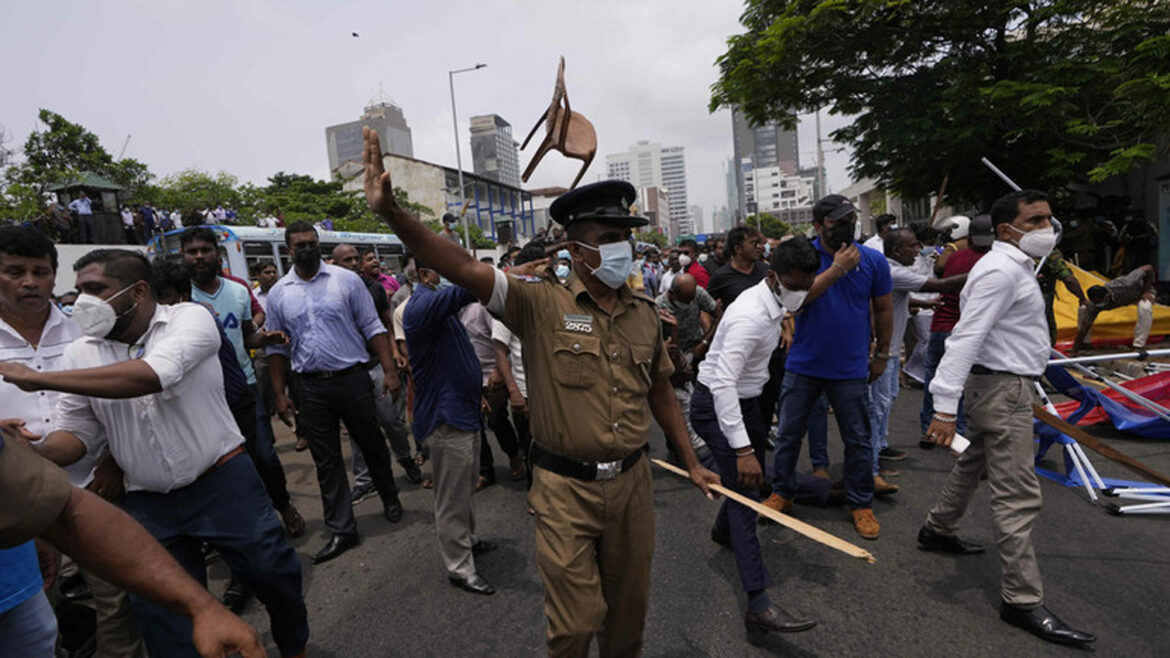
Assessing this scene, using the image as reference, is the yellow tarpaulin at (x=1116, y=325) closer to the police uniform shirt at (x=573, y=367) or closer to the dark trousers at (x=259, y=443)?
the police uniform shirt at (x=573, y=367)

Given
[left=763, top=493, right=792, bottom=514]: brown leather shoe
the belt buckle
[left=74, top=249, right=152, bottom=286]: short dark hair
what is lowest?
[left=763, top=493, right=792, bottom=514]: brown leather shoe

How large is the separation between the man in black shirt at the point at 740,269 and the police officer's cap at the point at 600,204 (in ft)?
10.3

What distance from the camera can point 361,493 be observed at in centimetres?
500

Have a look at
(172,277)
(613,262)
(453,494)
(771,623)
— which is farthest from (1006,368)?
(172,277)

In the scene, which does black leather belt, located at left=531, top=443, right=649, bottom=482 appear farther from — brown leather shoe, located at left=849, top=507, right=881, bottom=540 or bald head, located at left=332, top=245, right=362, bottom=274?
bald head, located at left=332, top=245, right=362, bottom=274

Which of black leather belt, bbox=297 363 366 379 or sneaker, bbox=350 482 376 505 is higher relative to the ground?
black leather belt, bbox=297 363 366 379

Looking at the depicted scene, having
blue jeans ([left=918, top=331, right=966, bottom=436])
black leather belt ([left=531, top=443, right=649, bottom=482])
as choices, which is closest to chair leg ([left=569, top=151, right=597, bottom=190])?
black leather belt ([left=531, top=443, right=649, bottom=482])

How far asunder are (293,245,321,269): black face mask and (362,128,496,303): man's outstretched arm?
259 cm

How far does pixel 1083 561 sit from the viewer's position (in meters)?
3.16

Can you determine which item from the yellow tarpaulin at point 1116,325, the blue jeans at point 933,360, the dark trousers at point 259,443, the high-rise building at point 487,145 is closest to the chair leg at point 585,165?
the dark trousers at point 259,443

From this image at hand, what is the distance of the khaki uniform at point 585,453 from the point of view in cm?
195

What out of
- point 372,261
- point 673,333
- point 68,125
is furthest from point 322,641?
point 68,125

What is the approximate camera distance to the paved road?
2676 mm

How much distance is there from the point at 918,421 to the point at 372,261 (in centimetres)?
587
